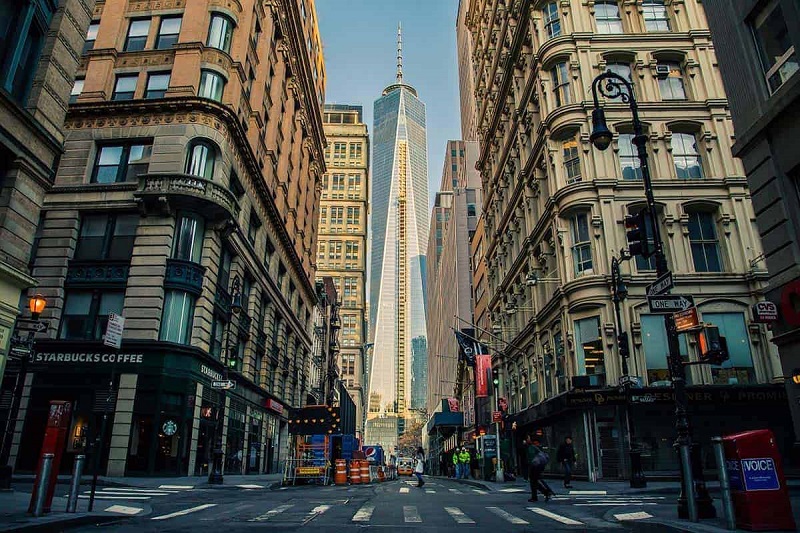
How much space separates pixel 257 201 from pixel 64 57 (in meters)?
25.4

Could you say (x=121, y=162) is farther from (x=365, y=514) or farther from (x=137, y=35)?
(x=365, y=514)

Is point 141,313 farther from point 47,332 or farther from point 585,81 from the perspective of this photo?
point 585,81

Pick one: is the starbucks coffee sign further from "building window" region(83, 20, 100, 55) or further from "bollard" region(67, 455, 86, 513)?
"building window" region(83, 20, 100, 55)

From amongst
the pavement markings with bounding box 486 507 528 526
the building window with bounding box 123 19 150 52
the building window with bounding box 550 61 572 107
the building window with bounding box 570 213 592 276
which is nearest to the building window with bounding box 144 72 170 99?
the building window with bounding box 123 19 150 52

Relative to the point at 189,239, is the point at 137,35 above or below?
above

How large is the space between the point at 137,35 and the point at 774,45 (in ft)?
111

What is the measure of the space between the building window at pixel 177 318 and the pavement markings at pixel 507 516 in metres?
19.7

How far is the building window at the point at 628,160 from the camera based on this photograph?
101 feet

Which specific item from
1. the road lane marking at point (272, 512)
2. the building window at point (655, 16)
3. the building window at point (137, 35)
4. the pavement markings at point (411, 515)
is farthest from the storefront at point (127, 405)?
the building window at point (655, 16)

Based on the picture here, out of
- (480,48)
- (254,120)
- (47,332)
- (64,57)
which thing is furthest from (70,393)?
(480,48)

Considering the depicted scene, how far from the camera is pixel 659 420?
2706 cm

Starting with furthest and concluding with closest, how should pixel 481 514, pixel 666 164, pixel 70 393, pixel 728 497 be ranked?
pixel 666 164 < pixel 70 393 < pixel 481 514 < pixel 728 497

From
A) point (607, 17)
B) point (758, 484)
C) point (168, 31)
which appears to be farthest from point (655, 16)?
point (758, 484)

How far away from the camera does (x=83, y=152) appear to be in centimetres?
3108
